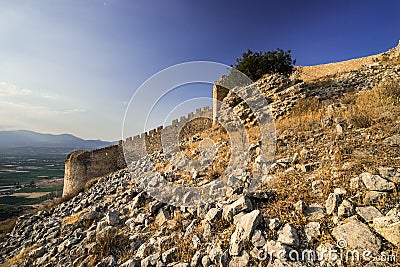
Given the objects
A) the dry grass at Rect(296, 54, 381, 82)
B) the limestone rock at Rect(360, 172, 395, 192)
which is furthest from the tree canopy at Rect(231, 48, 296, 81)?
the limestone rock at Rect(360, 172, 395, 192)

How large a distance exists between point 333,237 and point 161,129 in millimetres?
16575

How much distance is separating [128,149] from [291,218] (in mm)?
17458

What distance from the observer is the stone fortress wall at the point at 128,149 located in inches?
685

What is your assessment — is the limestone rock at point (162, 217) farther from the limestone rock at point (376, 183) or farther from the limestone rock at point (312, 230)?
the limestone rock at point (376, 183)

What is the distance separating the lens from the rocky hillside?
8.39 feet

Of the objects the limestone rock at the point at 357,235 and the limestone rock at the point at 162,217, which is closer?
the limestone rock at the point at 357,235

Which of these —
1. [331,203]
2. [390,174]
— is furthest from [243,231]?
[390,174]

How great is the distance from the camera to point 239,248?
290 cm

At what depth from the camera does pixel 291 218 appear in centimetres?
314

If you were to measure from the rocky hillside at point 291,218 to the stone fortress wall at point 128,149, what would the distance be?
10675 mm

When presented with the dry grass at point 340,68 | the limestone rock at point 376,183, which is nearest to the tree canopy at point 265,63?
the dry grass at point 340,68

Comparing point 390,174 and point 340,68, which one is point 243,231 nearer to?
point 390,174

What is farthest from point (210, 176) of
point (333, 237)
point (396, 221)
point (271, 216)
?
point (396, 221)

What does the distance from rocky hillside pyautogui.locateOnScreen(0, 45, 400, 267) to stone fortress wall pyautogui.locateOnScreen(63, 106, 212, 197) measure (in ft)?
35.0
